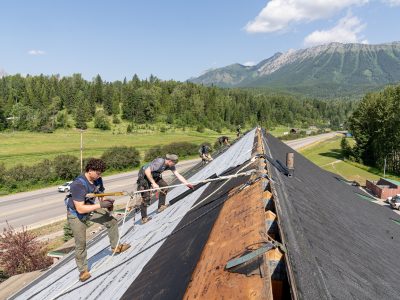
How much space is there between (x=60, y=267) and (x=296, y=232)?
8006 mm

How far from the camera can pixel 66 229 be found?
27.6 metres

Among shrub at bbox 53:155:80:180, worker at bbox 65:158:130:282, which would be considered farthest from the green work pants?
shrub at bbox 53:155:80:180

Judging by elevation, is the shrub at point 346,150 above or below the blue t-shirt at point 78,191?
below

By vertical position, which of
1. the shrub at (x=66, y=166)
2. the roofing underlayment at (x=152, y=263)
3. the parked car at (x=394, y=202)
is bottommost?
the parked car at (x=394, y=202)

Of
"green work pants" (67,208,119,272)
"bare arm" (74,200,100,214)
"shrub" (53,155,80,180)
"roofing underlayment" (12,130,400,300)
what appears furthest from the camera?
"shrub" (53,155,80,180)

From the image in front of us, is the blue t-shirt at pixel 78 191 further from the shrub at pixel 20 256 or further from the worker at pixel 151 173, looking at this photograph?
the shrub at pixel 20 256

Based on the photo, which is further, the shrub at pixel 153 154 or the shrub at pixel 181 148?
the shrub at pixel 181 148

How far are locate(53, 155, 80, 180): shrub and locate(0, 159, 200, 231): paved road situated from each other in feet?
11.8

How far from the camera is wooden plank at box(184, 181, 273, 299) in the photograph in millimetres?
2857

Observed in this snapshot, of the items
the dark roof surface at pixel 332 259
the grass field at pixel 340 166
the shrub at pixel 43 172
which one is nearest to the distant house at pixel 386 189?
the grass field at pixel 340 166

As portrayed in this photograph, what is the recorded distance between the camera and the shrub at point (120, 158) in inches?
2491

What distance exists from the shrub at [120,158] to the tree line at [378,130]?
4928cm

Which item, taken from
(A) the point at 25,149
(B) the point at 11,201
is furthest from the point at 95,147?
(B) the point at 11,201

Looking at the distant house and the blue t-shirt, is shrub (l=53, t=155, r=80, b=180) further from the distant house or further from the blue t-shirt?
the blue t-shirt
